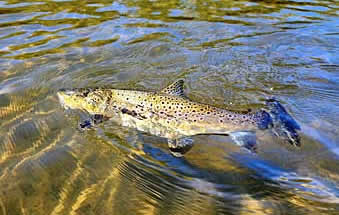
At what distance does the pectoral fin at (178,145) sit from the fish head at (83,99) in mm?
1188

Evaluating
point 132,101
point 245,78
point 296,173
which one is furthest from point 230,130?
point 245,78

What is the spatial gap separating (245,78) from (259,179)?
2758mm

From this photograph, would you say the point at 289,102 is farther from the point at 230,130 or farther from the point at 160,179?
the point at 160,179

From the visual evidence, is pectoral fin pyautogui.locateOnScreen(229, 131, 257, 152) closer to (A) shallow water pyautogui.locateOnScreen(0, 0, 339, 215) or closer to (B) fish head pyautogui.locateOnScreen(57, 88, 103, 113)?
(A) shallow water pyautogui.locateOnScreen(0, 0, 339, 215)

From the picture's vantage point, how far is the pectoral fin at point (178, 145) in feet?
14.0

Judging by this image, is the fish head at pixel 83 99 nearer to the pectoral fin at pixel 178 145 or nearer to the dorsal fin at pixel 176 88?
the dorsal fin at pixel 176 88

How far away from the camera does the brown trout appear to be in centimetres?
405

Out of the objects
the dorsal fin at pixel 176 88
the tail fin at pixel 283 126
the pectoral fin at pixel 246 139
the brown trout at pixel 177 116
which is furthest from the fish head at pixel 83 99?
the tail fin at pixel 283 126

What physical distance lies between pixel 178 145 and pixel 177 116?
364 millimetres

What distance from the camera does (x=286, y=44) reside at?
8.05m

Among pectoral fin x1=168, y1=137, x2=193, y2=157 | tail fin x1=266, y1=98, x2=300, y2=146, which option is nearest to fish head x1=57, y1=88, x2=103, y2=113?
pectoral fin x1=168, y1=137, x2=193, y2=157

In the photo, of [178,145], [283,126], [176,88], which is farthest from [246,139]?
[176,88]

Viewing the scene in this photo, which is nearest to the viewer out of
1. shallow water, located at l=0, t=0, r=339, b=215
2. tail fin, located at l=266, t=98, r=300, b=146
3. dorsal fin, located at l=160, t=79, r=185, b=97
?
shallow water, located at l=0, t=0, r=339, b=215

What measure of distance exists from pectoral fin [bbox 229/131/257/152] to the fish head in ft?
6.36
